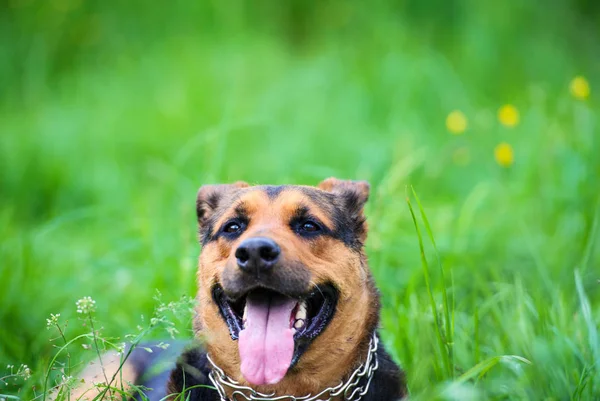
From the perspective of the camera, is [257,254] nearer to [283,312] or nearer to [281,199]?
[283,312]

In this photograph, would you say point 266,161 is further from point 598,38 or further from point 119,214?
point 598,38

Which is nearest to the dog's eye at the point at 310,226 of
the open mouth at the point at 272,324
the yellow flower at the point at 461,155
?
the open mouth at the point at 272,324

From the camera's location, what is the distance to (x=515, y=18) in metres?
10.6

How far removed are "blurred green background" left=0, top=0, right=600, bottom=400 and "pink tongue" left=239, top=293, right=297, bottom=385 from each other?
730 mm

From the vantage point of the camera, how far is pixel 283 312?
11.6 feet

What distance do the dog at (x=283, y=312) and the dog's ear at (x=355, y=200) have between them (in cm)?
11

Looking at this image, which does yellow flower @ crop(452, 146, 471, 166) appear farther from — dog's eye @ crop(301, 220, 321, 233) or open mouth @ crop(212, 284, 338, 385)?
open mouth @ crop(212, 284, 338, 385)

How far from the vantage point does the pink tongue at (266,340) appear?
3.32m

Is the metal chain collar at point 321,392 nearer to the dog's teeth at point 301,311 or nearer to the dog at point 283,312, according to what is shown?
the dog at point 283,312

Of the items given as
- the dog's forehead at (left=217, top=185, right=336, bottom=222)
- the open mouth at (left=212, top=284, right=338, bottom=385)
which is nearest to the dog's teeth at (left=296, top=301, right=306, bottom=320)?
the open mouth at (left=212, top=284, right=338, bottom=385)

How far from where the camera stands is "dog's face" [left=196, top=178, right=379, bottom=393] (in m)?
3.38

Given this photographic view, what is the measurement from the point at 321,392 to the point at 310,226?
0.89m

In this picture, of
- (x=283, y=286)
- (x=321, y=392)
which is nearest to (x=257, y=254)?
(x=283, y=286)

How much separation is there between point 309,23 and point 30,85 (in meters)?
5.06
